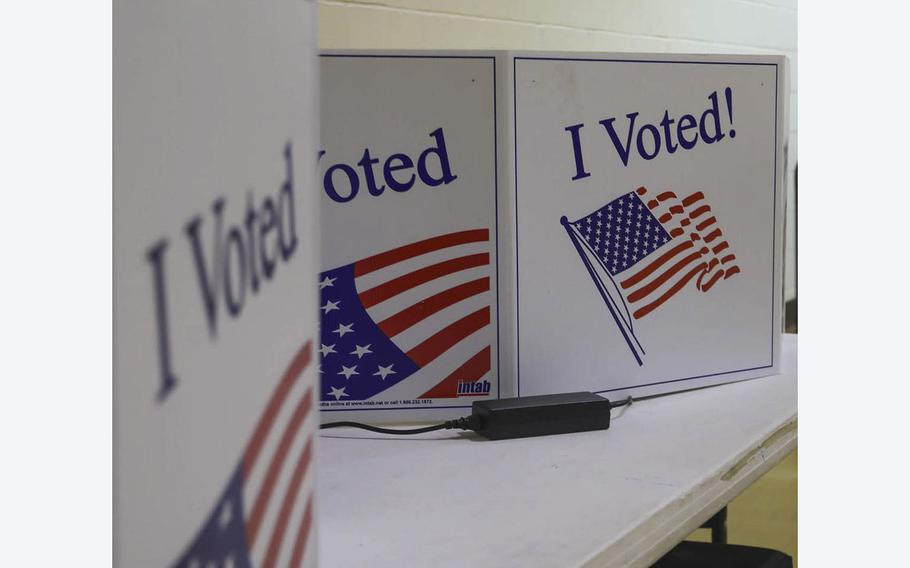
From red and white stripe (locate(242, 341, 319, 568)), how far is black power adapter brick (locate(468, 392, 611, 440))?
54 cm

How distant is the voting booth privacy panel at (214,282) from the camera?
313mm

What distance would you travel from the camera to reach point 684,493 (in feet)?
2.67

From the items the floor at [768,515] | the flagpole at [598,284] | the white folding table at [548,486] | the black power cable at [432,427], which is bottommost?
the floor at [768,515]

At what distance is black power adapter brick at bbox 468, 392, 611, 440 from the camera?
1003 millimetres

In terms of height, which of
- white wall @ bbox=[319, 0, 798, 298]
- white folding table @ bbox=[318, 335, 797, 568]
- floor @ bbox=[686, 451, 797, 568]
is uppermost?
white wall @ bbox=[319, 0, 798, 298]

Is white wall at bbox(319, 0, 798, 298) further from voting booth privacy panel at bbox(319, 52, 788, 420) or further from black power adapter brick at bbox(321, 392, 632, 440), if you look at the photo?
black power adapter brick at bbox(321, 392, 632, 440)

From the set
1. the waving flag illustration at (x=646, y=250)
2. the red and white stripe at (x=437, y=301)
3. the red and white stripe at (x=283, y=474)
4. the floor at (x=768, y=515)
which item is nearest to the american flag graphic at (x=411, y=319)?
the red and white stripe at (x=437, y=301)

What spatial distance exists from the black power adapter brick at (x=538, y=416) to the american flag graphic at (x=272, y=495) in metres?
0.54

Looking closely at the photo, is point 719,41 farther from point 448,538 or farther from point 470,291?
point 448,538

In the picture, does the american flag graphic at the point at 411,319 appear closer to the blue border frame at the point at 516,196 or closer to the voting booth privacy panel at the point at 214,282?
the blue border frame at the point at 516,196

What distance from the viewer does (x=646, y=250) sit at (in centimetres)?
117

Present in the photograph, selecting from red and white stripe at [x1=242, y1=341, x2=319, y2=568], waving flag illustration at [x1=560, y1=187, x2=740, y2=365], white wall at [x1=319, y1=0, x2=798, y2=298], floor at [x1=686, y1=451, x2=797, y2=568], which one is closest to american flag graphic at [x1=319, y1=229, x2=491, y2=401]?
waving flag illustration at [x1=560, y1=187, x2=740, y2=365]

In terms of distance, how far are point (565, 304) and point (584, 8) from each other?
192 cm

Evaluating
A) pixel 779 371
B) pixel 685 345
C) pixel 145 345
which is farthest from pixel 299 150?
pixel 779 371
